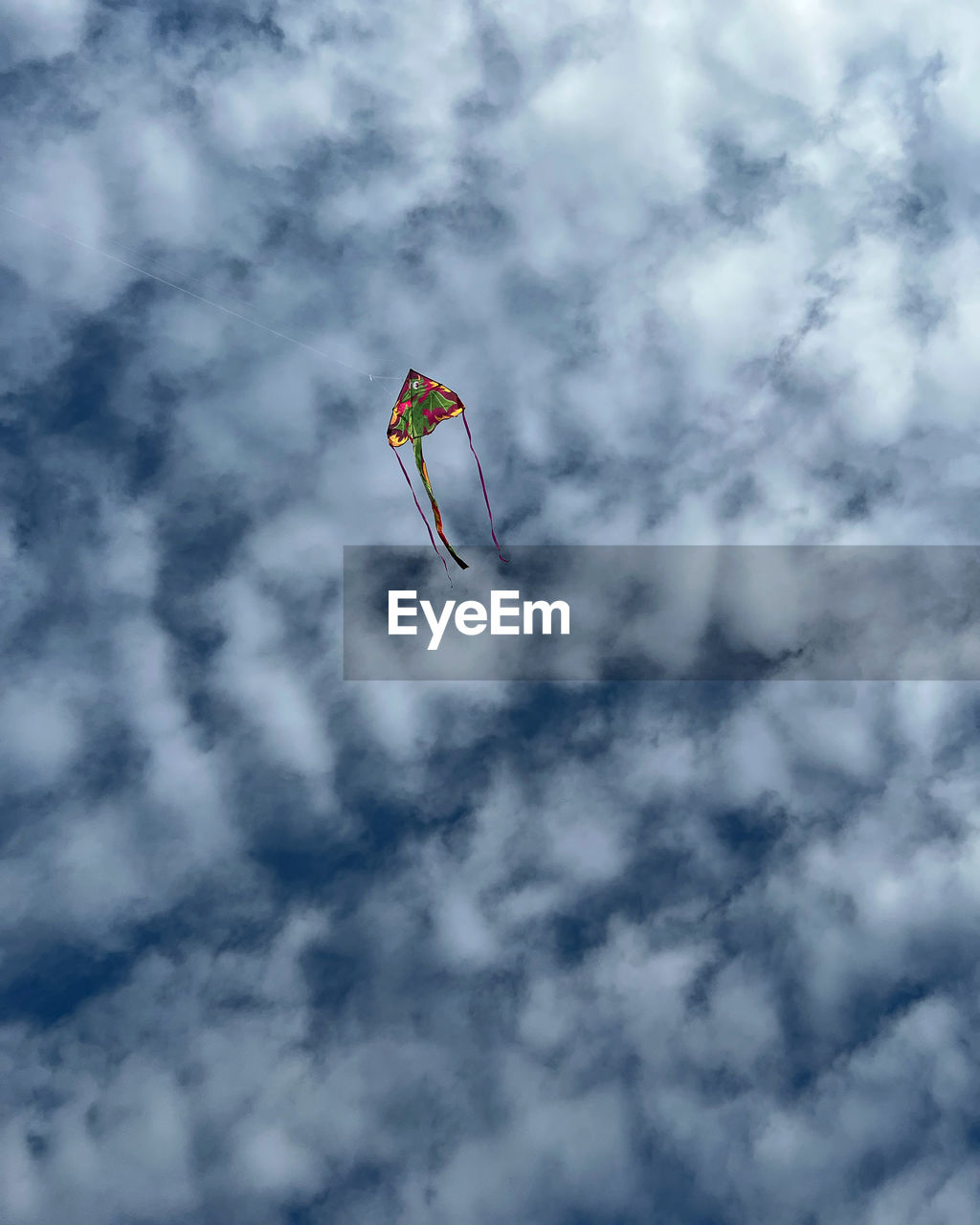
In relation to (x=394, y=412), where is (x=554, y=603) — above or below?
below

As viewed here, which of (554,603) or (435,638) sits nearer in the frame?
(435,638)

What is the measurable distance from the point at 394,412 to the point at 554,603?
14714 millimetres

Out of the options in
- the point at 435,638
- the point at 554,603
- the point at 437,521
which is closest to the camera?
the point at 437,521

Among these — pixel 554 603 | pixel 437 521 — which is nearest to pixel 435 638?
pixel 437 521

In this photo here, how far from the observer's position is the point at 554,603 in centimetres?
4756

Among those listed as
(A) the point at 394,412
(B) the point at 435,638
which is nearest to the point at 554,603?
(B) the point at 435,638

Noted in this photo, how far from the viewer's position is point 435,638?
4081cm

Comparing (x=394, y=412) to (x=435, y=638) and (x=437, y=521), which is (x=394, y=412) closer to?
(x=437, y=521)

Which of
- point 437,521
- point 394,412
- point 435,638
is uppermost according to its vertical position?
point 394,412

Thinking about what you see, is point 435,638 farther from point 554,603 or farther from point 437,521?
point 554,603

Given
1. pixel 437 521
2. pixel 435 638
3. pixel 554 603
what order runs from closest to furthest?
pixel 437 521, pixel 435 638, pixel 554 603

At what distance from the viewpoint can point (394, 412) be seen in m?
39.5

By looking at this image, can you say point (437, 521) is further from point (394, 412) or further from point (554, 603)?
point (554, 603)

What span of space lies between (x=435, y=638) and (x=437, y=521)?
6200 mm
